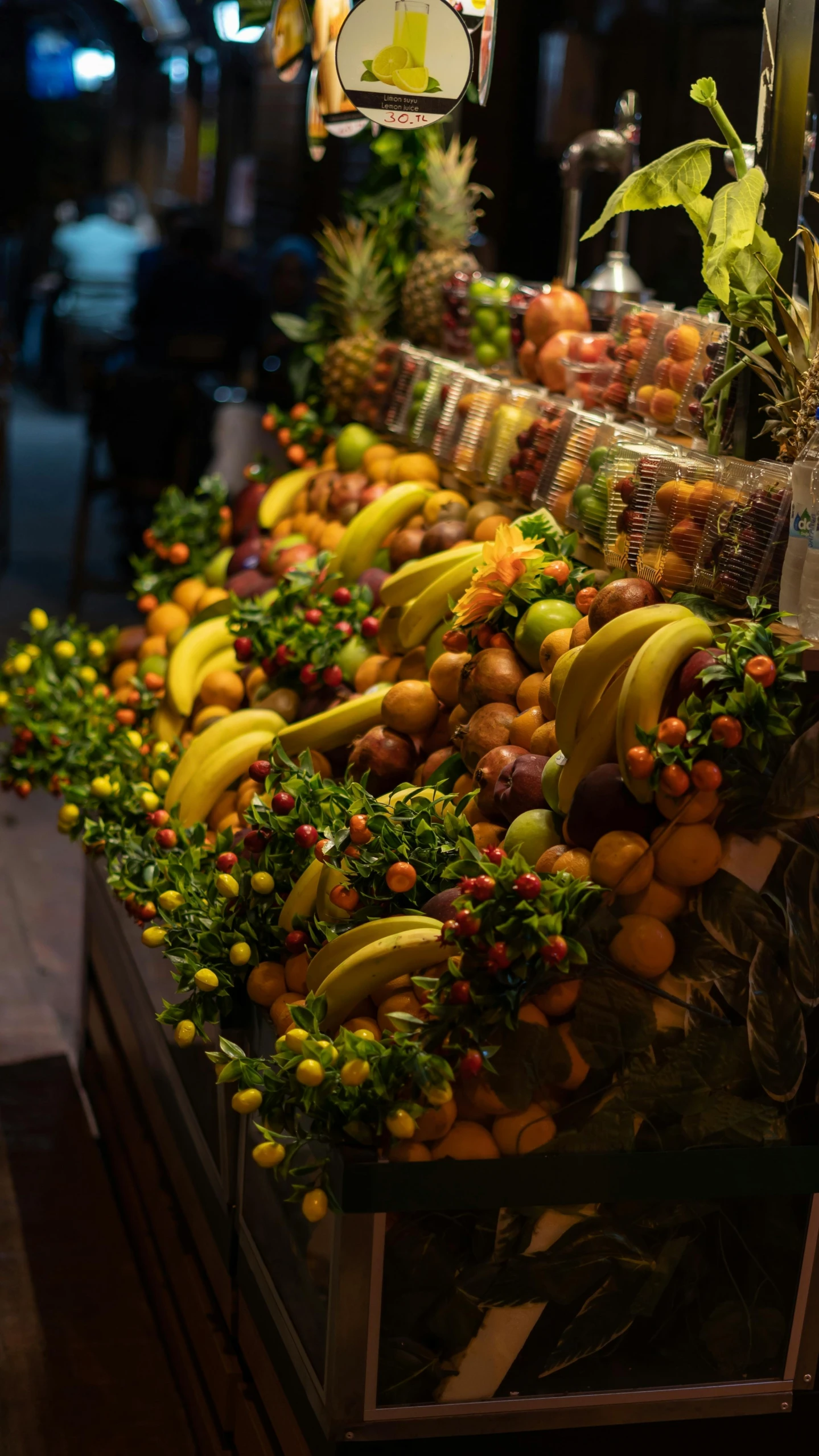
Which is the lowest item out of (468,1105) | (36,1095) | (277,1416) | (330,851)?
(36,1095)

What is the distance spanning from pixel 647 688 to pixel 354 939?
1.53 feet

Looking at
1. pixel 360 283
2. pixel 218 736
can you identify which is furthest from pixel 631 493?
pixel 360 283

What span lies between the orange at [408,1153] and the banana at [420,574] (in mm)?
1077

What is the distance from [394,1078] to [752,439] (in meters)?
0.94

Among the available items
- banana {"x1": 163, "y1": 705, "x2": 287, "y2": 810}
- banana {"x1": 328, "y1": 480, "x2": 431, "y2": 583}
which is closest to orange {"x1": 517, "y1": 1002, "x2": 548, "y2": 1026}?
banana {"x1": 163, "y1": 705, "x2": 287, "y2": 810}

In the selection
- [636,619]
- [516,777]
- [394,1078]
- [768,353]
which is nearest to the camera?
[394,1078]

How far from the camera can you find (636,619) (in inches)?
67.7

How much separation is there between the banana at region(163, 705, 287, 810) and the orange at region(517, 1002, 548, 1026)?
112 cm

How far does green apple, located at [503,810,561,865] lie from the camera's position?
1.76 meters

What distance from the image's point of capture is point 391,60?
7.59 ft

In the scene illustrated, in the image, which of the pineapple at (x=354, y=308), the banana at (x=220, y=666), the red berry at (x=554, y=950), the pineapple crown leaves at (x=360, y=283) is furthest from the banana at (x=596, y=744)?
the pineapple crown leaves at (x=360, y=283)

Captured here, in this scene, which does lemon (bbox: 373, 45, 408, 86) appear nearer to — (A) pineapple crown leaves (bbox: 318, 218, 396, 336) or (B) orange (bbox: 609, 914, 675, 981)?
(A) pineapple crown leaves (bbox: 318, 218, 396, 336)

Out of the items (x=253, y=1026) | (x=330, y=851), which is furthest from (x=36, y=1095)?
(x=330, y=851)

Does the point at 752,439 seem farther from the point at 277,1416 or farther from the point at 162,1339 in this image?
the point at 162,1339
